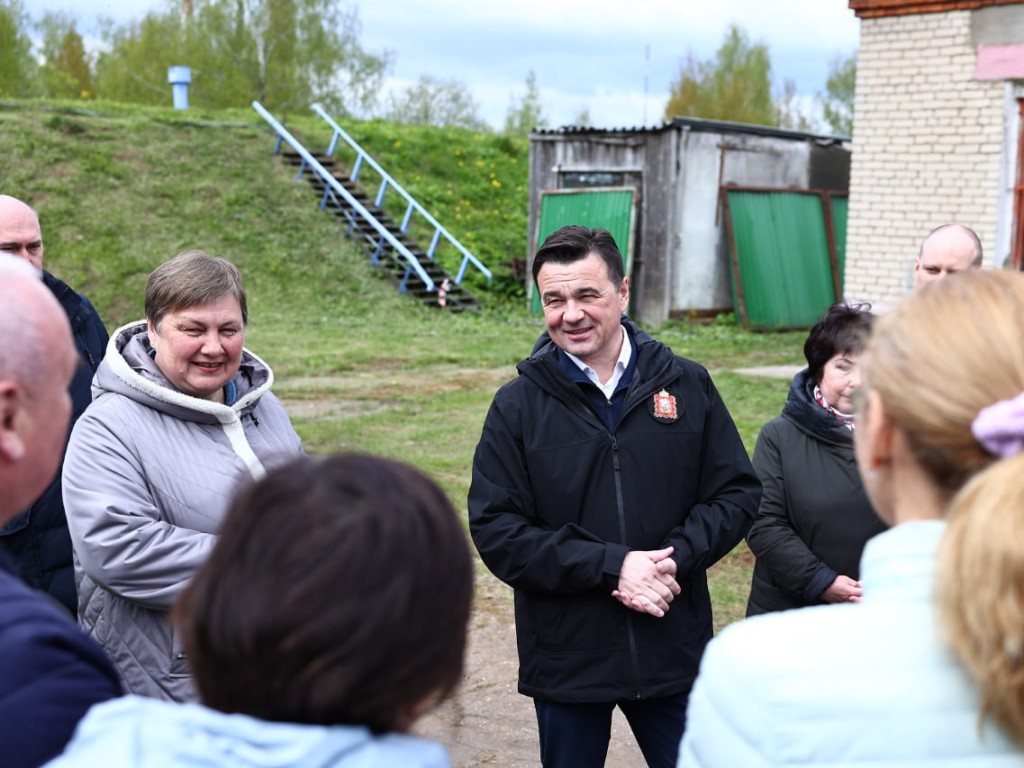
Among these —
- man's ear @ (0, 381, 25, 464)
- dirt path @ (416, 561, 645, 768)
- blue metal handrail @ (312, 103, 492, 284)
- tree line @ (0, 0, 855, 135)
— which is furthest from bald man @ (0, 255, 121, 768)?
tree line @ (0, 0, 855, 135)

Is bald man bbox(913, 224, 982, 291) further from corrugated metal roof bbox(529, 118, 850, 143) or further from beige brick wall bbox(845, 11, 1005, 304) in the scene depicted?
corrugated metal roof bbox(529, 118, 850, 143)

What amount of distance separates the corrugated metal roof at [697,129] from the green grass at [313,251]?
10.1ft

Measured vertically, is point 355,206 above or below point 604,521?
above

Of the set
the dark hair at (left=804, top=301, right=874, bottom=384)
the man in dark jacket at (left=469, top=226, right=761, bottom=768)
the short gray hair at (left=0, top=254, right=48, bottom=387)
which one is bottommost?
the man in dark jacket at (left=469, top=226, right=761, bottom=768)

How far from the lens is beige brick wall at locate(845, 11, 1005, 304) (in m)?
11.7

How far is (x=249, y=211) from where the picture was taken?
1986 centimetres

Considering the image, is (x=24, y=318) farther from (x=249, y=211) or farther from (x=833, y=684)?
(x=249, y=211)

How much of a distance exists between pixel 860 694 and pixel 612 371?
1985mm

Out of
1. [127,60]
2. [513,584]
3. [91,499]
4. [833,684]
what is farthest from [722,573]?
[127,60]

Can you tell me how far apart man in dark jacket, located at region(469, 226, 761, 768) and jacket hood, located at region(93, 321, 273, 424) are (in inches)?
27.8

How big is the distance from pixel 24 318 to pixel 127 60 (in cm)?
3563

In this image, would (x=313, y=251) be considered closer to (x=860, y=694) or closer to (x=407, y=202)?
(x=407, y=202)

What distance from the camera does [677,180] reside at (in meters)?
17.5

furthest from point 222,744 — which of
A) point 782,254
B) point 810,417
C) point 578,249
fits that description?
point 782,254
